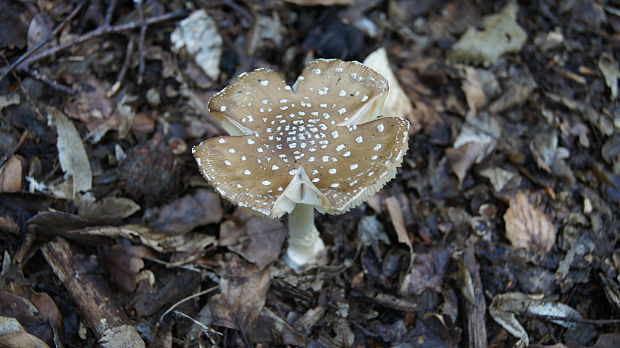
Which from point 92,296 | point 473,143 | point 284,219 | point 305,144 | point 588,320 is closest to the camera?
point 305,144

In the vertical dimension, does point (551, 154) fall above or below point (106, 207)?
below

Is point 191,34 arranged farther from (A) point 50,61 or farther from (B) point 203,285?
(B) point 203,285

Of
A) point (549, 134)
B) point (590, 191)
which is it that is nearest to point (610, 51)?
point (549, 134)

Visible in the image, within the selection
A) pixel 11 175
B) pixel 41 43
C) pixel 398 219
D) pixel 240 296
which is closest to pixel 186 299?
pixel 240 296

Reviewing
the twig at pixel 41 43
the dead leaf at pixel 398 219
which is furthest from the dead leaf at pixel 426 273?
the twig at pixel 41 43

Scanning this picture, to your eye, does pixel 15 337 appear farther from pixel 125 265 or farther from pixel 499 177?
pixel 499 177

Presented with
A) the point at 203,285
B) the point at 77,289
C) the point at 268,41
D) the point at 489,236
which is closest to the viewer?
the point at 77,289
